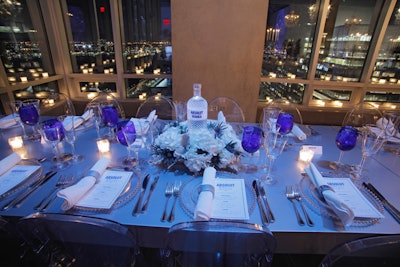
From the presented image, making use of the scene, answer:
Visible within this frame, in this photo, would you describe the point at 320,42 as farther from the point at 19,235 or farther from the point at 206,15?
the point at 19,235

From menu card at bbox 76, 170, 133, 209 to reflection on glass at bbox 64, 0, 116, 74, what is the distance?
92.8 inches

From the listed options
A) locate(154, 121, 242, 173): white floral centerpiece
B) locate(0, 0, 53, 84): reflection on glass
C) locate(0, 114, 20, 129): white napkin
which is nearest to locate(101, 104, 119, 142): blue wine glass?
locate(154, 121, 242, 173): white floral centerpiece

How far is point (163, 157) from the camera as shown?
981mm

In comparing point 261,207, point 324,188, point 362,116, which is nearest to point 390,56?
point 362,116

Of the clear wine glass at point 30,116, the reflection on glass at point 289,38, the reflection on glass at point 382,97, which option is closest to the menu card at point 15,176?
the clear wine glass at point 30,116

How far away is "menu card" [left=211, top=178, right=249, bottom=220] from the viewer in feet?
2.38

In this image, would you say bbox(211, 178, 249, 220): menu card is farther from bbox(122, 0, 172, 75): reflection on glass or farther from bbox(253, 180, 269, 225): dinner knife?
bbox(122, 0, 172, 75): reflection on glass

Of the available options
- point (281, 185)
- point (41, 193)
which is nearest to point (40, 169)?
point (41, 193)

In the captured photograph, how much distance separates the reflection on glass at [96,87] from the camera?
300 cm

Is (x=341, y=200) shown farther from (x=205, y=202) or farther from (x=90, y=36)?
(x=90, y=36)

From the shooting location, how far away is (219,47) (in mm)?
2330

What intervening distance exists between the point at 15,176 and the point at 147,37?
2.46m

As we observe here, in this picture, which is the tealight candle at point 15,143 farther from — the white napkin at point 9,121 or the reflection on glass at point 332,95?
the reflection on glass at point 332,95

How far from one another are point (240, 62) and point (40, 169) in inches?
81.4
